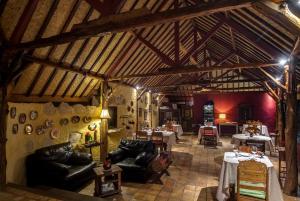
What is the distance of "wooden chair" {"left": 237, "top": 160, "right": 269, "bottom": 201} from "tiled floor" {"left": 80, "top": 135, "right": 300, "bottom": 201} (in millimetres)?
1074

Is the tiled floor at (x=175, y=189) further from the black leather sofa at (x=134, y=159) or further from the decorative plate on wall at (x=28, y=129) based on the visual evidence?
the decorative plate on wall at (x=28, y=129)

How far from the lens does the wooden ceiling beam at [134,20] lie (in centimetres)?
242

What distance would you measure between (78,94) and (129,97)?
3.54 metres

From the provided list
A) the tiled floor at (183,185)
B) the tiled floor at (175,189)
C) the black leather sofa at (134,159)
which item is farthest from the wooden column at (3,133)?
the black leather sofa at (134,159)

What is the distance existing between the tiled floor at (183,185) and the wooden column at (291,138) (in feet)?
1.35

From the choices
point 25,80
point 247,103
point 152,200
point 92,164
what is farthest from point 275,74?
point 25,80

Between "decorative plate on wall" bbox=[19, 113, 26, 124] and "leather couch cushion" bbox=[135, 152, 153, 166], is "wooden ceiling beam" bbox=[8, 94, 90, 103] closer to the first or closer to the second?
"decorative plate on wall" bbox=[19, 113, 26, 124]

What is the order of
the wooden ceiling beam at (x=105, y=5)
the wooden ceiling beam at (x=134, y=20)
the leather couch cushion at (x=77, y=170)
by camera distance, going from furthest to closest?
the leather couch cushion at (x=77, y=170), the wooden ceiling beam at (x=105, y=5), the wooden ceiling beam at (x=134, y=20)

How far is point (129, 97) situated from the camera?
33.3 feet

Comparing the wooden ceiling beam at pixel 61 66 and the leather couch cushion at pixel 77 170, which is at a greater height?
the wooden ceiling beam at pixel 61 66

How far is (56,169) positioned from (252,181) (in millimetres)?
3972

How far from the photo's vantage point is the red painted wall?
12523 mm

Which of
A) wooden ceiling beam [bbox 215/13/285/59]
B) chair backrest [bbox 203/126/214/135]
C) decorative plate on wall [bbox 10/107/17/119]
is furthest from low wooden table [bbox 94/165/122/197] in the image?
chair backrest [bbox 203/126/214/135]

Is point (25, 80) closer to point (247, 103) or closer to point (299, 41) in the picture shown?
point (299, 41)
